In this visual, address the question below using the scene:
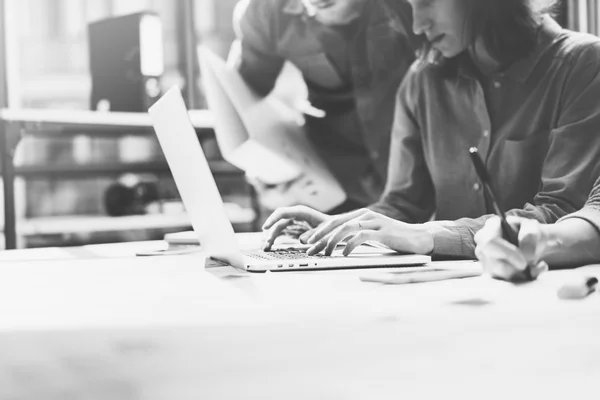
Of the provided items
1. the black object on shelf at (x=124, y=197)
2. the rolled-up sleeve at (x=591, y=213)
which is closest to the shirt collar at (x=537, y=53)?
the rolled-up sleeve at (x=591, y=213)

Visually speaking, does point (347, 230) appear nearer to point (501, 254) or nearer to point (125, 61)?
point (501, 254)

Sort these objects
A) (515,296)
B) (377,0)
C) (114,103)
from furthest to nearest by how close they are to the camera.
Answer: (114,103), (377,0), (515,296)

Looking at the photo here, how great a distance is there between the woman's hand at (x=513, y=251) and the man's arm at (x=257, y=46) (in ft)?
6.44

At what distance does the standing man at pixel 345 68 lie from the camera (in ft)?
8.36

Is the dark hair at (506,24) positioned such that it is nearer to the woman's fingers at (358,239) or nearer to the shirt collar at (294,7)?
the shirt collar at (294,7)

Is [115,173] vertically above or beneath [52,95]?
beneath

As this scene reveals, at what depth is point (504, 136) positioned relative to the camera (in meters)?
2.05

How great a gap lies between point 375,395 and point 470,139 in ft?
5.39

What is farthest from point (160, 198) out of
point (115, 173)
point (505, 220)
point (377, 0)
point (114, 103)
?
point (505, 220)

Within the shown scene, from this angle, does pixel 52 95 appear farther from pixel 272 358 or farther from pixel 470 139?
pixel 272 358

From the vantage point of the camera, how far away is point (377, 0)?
100 inches

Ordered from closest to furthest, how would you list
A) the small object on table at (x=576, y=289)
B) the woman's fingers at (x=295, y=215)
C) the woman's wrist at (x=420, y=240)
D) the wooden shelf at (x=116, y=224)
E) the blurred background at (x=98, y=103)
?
1. the small object on table at (x=576, y=289)
2. the woman's wrist at (x=420, y=240)
3. the woman's fingers at (x=295, y=215)
4. the blurred background at (x=98, y=103)
5. the wooden shelf at (x=116, y=224)

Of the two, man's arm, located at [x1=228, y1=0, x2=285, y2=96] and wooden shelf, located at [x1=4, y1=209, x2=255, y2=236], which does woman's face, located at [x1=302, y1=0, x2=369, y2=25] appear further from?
wooden shelf, located at [x1=4, y1=209, x2=255, y2=236]

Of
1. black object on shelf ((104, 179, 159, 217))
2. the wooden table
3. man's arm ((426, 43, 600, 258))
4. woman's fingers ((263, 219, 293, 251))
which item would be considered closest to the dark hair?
man's arm ((426, 43, 600, 258))
